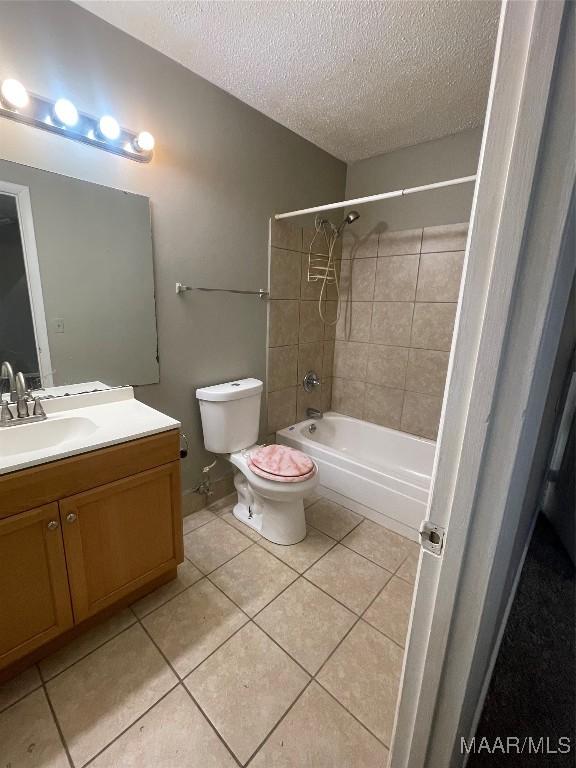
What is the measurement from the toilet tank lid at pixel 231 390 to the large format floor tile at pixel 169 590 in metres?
0.87

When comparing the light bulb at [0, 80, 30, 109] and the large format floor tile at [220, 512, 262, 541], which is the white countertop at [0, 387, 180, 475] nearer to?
the large format floor tile at [220, 512, 262, 541]

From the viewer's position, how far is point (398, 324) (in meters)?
2.49

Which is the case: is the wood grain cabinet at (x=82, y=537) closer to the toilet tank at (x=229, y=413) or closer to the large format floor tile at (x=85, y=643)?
the large format floor tile at (x=85, y=643)

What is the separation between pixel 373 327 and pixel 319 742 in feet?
7.47

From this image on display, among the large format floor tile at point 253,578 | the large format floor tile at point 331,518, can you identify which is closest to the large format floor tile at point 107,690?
the large format floor tile at point 253,578

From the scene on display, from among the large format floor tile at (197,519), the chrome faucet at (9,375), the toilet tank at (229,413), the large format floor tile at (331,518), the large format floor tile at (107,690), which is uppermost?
the chrome faucet at (9,375)

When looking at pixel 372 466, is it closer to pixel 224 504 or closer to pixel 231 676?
pixel 224 504

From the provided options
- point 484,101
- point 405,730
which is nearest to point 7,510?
point 405,730

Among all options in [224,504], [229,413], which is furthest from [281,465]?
[224,504]

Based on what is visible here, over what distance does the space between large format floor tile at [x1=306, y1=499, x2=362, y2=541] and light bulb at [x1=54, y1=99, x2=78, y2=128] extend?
2.24 m

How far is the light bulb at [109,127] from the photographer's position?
1.39 m

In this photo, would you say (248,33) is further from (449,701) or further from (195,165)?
(449,701)

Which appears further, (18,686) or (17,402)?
(17,402)

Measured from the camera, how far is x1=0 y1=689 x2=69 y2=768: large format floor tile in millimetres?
982
